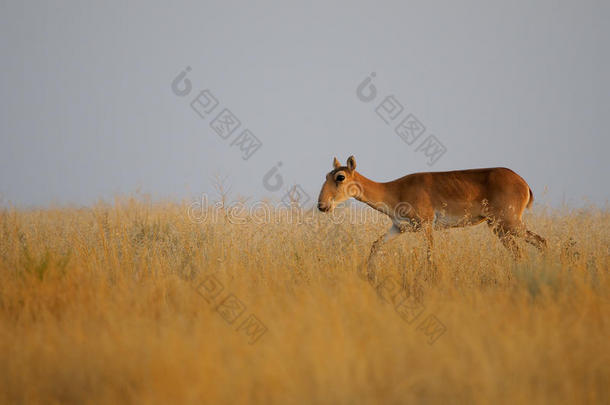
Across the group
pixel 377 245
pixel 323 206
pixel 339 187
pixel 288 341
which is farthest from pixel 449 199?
pixel 288 341

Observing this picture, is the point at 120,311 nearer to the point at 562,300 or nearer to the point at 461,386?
the point at 461,386

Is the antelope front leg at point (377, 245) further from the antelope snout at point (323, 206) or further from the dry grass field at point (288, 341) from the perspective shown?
the antelope snout at point (323, 206)

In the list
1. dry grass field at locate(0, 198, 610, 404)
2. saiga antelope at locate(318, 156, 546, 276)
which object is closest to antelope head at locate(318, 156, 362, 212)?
saiga antelope at locate(318, 156, 546, 276)

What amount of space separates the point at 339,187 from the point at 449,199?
2.45 meters

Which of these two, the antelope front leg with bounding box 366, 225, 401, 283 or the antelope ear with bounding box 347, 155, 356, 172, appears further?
the antelope ear with bounding box 347, 155, 356, 172

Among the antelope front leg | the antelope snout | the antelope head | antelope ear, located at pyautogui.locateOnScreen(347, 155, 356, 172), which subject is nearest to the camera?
the antelope front leg

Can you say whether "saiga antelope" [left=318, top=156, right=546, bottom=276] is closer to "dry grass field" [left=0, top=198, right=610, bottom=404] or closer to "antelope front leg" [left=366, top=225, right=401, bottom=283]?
"antelope front leg" [left=366, top=225, right=401, bottom=283]

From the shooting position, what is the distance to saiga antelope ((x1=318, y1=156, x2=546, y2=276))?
9.43m

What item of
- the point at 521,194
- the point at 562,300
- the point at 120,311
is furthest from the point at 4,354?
the point at 521,194

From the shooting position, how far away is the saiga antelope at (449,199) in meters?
9.43

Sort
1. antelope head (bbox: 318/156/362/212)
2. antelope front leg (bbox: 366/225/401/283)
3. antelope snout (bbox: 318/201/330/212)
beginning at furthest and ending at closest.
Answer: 1. antelope head (bbox: 318/156/362/212)
2. antelope snout (bbox: 318/201/330/212)
3. antelope front leg (bbox: 366/225/401/283)

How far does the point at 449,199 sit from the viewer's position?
376 inches

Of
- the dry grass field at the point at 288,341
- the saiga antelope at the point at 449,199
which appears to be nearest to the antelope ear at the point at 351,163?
the saiga antelope at the point at 449,199

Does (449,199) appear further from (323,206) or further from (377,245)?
(323,206)
